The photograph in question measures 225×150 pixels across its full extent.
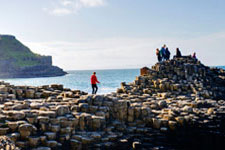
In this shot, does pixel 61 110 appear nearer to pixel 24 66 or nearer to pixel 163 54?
pixel 163 54

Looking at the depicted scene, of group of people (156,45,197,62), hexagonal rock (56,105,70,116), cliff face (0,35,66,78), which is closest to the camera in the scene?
hexagonal rock (56,105,70,116)

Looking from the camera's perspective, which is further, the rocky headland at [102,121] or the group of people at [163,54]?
the group of people at [163,54]

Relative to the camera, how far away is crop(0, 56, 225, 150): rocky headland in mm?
16047

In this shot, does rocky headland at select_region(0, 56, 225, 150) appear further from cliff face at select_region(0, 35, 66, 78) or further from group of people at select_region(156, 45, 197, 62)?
cliff face at select_region(0, 35, 66, 78)

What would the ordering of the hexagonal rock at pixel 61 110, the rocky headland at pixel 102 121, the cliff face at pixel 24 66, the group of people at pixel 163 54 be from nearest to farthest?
the rocky headland at pixel 102 121 < the hexagonal rock at pixel 61 110 < the group of people at pixel 163 54 < the cliff face at pixel 24 66

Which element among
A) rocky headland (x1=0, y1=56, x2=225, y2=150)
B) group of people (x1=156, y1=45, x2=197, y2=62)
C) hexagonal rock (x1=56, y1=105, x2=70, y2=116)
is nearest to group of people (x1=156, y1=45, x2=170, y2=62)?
group of people (x1=156, y1=45, x2=197, y2=62)

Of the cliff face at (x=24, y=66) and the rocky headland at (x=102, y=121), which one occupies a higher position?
the cliff face at (x=24, y=66)

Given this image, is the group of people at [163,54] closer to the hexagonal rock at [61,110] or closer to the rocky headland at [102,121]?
the rocky headland at [102,121]

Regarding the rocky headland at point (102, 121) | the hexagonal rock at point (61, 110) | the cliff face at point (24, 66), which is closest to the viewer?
the rocky headland at point (102, 121)

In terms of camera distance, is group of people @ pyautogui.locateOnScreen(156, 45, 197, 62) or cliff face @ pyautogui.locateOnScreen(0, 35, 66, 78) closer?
group of people @ pyautogui.locateOnScreen(156, 45, 197, 62)

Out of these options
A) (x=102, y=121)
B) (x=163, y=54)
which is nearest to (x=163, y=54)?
(x=163, y=54)

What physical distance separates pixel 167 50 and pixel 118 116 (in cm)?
2428

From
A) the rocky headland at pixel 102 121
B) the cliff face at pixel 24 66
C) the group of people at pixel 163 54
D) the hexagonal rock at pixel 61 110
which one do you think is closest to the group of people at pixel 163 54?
the group of people at pixel 163 54

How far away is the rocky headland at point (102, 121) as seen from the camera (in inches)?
632
